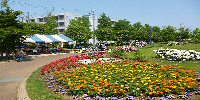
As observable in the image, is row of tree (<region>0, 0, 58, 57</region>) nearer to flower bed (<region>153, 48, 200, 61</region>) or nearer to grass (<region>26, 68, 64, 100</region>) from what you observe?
grass (<region>26, 68, 64, 100</region>)

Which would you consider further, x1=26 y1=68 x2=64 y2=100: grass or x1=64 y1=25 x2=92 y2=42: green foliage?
x1=64 y1=25 x2=92 y2=42: green foliage

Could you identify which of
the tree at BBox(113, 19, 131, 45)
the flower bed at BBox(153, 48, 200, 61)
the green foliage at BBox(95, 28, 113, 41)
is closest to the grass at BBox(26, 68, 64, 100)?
the flower bed at BBox(153, 48, 200, 61)

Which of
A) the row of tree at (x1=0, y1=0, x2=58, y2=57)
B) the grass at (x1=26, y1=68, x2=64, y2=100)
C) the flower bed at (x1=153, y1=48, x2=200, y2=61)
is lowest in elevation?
the grass at (x1=26, y1=68, x2=64, y2=100)

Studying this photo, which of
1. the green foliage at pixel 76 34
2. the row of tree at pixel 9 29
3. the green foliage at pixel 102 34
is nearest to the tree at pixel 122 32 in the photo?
the green foliage at pixel 102 34

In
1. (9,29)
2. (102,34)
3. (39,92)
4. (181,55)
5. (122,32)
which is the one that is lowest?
(39,92)

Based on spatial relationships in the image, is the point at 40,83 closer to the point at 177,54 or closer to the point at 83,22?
the point at 177,54

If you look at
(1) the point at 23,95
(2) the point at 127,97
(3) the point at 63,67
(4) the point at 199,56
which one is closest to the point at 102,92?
(2) the point at 127,97

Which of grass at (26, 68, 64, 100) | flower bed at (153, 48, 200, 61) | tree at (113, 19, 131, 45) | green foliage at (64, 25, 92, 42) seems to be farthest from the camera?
tree at (113, 19, 131, 45)

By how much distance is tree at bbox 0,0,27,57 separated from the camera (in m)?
16.1

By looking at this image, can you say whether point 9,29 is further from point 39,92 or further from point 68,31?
point 68,31

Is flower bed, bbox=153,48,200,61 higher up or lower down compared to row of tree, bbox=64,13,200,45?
lower down

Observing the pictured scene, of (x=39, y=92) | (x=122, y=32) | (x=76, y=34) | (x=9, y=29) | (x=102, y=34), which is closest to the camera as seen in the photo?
(x=39, y=92)

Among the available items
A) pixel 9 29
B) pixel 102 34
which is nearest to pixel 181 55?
pixel 9 29

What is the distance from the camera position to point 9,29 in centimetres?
1623
